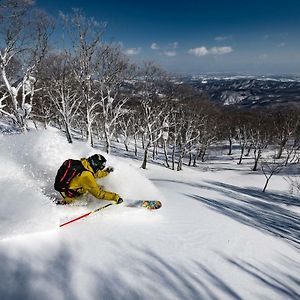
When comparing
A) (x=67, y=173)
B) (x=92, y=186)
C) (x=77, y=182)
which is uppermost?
(x=67, y=173)

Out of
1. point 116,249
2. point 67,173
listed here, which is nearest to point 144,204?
point 67,173

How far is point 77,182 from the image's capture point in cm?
618

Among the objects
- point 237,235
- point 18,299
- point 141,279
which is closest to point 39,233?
point 18,299

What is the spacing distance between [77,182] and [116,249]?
6.29ft

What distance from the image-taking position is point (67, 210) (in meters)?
6.18

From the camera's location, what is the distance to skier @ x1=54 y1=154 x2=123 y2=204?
19.9 feet

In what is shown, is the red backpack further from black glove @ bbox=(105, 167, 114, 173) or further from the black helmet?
black glove @ bbox=(105, 167, 114, 173)

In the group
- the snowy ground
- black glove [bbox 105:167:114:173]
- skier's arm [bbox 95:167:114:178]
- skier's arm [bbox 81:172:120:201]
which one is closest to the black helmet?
skier's arm [bbox 81:172:120:201]

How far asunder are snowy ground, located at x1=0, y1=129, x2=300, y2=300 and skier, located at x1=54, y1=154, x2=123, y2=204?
13.3 inches

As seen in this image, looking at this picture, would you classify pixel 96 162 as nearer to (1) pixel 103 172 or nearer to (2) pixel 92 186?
(2) pixel 92 186

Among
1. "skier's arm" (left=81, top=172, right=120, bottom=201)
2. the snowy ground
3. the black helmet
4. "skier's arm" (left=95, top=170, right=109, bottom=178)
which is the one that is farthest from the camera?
"skier's arm" (left=95, top=170, right=109, bottom=178)

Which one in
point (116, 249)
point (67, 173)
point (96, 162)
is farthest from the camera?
point (96, 162)

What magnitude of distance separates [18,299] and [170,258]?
8.29ft

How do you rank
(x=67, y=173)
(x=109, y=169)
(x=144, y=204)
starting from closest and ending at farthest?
(x=67, y=173), (x=144, y=204), (x=109, y=169)
